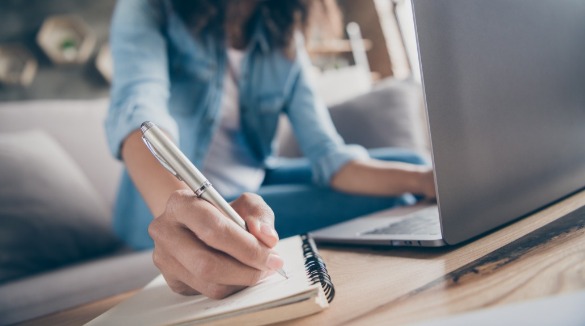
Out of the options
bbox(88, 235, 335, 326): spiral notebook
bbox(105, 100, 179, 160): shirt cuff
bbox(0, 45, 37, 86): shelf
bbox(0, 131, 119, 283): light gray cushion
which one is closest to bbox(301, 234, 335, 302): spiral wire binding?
bbox(88, 235, 335, 326): spiral notebook

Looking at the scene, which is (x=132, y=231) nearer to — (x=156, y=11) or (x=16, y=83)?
(x=156, y=11)

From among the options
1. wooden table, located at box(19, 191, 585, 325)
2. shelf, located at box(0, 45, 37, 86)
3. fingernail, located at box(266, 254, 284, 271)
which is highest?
shelf, located at box(0, 45, 37, 86)

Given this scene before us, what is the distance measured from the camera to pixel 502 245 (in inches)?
15.0

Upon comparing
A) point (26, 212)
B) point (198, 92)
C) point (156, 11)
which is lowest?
point (26, 212)

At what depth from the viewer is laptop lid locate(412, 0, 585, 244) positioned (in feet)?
1.21

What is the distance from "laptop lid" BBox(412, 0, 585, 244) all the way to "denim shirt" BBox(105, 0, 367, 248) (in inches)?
15.0

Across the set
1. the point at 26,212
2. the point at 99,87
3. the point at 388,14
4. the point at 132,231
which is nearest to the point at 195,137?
the point at 132,231

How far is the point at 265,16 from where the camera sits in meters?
1.12

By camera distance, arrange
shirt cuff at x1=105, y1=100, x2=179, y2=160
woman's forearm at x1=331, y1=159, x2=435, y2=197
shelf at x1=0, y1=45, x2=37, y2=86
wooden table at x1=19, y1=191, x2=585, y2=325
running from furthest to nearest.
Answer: shelf at x1=0, y1=45, x2=37, y2=86, woman's forearm at x1=331, y1=159, x2=435, y2=197, shirt cuff at x1=105, y1=100, x2=179, y2=160, wooden table at x1=19, y1=191, x2=585, y2=325

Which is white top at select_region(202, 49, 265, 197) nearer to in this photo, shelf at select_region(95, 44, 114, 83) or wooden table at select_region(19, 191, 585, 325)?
wooden table at select_region(19, 191, 585, 325)

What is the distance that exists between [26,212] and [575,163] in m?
1.03

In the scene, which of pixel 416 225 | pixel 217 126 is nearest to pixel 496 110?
pixel 416 225

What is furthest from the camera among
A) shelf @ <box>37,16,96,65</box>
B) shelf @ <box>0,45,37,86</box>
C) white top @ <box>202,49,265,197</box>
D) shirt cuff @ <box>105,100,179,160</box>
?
shelf @ <box>37,16,96,65</box>

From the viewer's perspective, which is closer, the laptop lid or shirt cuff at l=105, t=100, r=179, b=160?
the laptop lid
